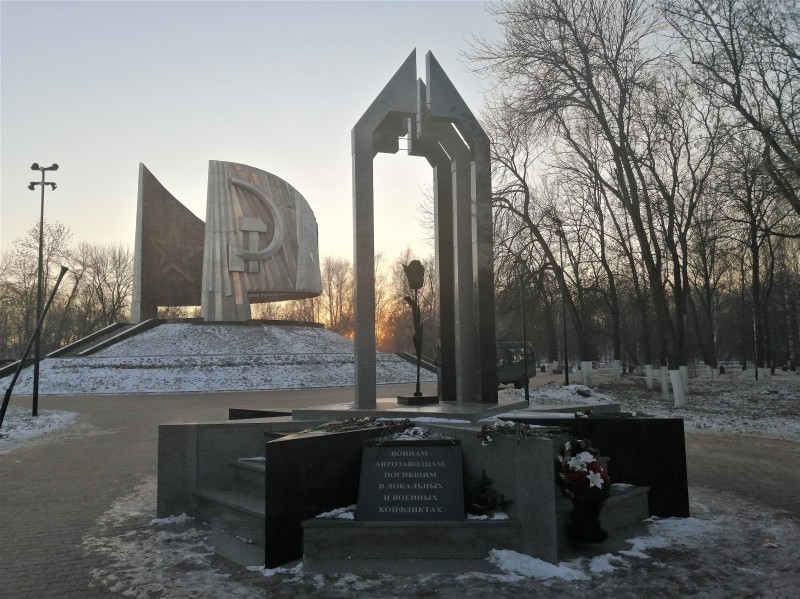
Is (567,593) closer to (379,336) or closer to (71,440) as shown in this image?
(71,440)

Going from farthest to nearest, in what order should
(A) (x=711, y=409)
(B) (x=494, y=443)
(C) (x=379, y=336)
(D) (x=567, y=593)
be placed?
(C) (x=379, y=336)
(A) (x=711, y=409)
(B) (x=494, y=443)
(D) (x=567, y=593)

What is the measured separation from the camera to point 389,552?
15.7ft

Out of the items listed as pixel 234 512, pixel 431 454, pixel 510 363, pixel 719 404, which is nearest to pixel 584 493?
pixel 431 454

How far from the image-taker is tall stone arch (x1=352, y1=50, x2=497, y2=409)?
8.17 meters

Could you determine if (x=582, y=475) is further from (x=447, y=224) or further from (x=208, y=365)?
(x=208, y=365)

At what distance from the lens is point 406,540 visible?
4.81 metres

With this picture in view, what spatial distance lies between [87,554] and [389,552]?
Answer: 2593 mm

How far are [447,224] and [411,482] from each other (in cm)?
500

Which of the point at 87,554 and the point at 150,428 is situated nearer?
the point at 87,554

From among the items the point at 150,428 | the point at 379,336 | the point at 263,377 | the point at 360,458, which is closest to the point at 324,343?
the point at 263,377

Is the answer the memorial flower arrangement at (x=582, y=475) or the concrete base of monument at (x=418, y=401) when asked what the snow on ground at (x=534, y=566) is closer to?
the memorial flower arrangement at (x=582, y=475)

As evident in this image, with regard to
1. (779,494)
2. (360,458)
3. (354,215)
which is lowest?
(779,494)

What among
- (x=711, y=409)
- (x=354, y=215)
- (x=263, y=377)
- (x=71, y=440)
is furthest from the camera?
(x=263, y=377)

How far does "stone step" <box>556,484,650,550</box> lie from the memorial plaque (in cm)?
92
